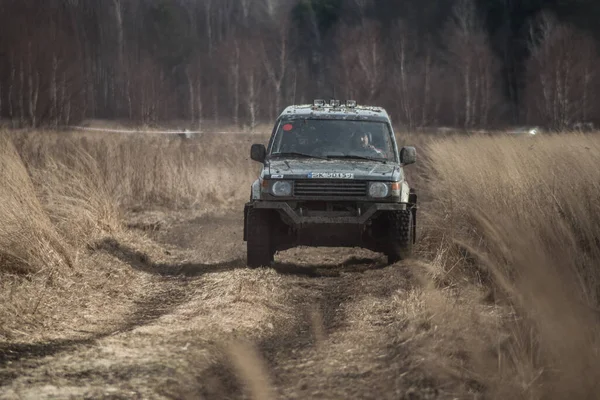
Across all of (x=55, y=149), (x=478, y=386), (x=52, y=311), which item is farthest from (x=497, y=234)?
(x=55, y=149)

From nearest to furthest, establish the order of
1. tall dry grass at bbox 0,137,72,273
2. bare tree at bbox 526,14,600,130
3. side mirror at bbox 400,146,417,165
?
tall dry grass at bbox 0,137,72,273, side mirror at bbox 400,146,417,165, bare tree at bbox 526,14,600,130

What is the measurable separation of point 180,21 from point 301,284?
46.8 metres

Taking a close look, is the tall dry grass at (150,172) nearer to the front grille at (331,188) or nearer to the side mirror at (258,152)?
the side mirror at (258,152)

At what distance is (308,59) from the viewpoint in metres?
56.6

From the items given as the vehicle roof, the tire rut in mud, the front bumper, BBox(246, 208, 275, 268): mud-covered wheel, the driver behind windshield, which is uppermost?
the vehicle roof

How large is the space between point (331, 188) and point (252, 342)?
10.2 ft

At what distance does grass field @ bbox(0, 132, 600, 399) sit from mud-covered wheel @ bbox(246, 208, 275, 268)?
1269mm

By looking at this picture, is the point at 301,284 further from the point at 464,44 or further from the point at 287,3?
the point at 287,3

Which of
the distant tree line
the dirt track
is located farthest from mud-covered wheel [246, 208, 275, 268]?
→ the distant tree line

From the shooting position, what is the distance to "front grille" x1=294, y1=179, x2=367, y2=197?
9266mm

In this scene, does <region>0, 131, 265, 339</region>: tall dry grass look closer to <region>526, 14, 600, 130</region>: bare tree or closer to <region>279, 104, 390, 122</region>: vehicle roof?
<region>279, 104, 390, 122</region>: vehicle roof

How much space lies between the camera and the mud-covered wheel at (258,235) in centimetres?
966

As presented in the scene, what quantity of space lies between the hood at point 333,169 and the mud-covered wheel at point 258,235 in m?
0.52

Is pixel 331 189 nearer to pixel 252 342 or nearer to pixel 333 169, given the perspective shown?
pixel 333 169
